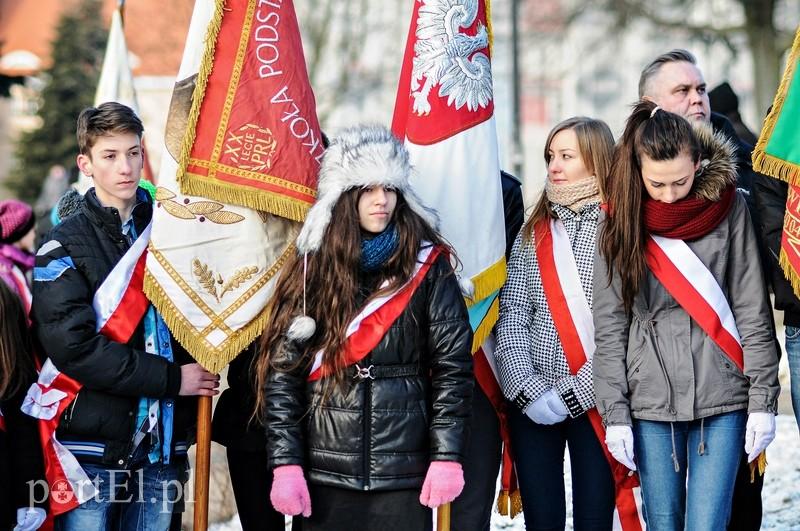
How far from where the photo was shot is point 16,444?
14.5 ft

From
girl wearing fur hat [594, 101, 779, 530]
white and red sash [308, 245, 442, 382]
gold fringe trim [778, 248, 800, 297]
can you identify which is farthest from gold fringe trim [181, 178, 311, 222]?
gold fringe trim [778, 248, 800, 297]

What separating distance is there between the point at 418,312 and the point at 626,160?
3.38 feet

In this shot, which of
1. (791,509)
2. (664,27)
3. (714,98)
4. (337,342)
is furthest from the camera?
(664,27)

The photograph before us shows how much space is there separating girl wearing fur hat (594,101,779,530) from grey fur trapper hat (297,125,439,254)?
0.82 meters

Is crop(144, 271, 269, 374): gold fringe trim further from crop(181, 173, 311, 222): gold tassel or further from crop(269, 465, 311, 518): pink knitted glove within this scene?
crop(269, 465, 311, 518): pink knitted glove

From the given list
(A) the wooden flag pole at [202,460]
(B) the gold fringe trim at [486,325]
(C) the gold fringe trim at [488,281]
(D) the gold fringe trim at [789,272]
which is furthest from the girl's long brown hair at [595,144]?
(A) the wooden flag pole at [202,460]

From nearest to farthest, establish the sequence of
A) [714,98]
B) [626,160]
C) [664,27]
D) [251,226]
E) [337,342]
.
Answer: [337,342], [626,160], [251,226], [714,98], [664,27]

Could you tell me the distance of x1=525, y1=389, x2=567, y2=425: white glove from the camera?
461 centimetres

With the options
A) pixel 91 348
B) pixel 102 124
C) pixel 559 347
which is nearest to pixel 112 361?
pixel 91 348

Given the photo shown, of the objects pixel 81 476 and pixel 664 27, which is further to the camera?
pixel 664 27

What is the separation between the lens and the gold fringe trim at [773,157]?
448 centimetres

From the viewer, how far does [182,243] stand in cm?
461

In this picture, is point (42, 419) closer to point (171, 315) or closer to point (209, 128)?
point (171, 315)

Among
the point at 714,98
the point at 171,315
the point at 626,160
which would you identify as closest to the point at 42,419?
the point at 171,315
